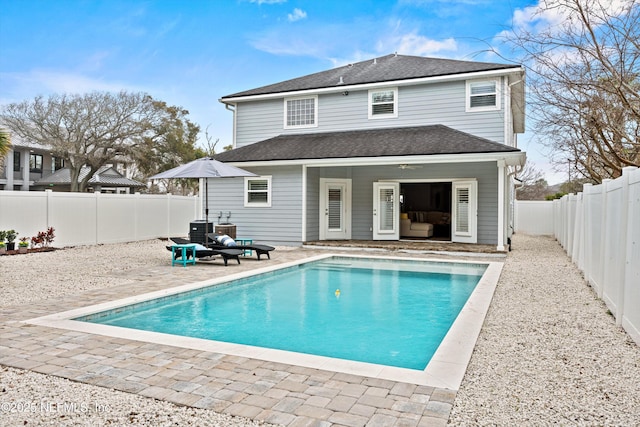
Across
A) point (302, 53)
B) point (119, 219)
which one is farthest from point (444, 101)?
point (119, 219)

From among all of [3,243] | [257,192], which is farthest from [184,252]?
[257,192]

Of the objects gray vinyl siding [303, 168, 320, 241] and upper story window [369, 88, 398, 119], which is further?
upper story window [369, 88, 398, 119]

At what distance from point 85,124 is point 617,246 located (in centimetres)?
3497

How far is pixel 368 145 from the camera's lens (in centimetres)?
1508

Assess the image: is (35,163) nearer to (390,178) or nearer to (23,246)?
(23,246)

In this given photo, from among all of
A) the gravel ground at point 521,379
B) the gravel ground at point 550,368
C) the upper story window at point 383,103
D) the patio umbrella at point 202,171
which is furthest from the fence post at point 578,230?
the patio umbrella at point 202,171

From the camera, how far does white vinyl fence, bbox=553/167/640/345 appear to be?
5098 mm

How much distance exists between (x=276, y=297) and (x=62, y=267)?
5.35 m

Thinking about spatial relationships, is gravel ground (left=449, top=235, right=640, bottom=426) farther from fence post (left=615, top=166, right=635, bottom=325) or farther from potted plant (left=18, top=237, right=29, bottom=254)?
potted plant (left=18, top=237, right=29, bottom=254)

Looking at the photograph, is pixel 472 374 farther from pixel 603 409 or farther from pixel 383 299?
pixel 383 299

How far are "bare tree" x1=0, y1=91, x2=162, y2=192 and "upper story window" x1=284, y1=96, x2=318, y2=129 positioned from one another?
20.8 meters

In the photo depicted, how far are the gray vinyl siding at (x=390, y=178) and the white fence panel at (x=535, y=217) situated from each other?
1027 centimetres

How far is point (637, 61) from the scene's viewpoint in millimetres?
7938

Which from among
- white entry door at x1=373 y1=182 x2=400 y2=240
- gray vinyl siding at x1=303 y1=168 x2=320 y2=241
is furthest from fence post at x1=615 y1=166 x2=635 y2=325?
gray vinyl siding at x1=303 y1=168 x2=320 y2=241
